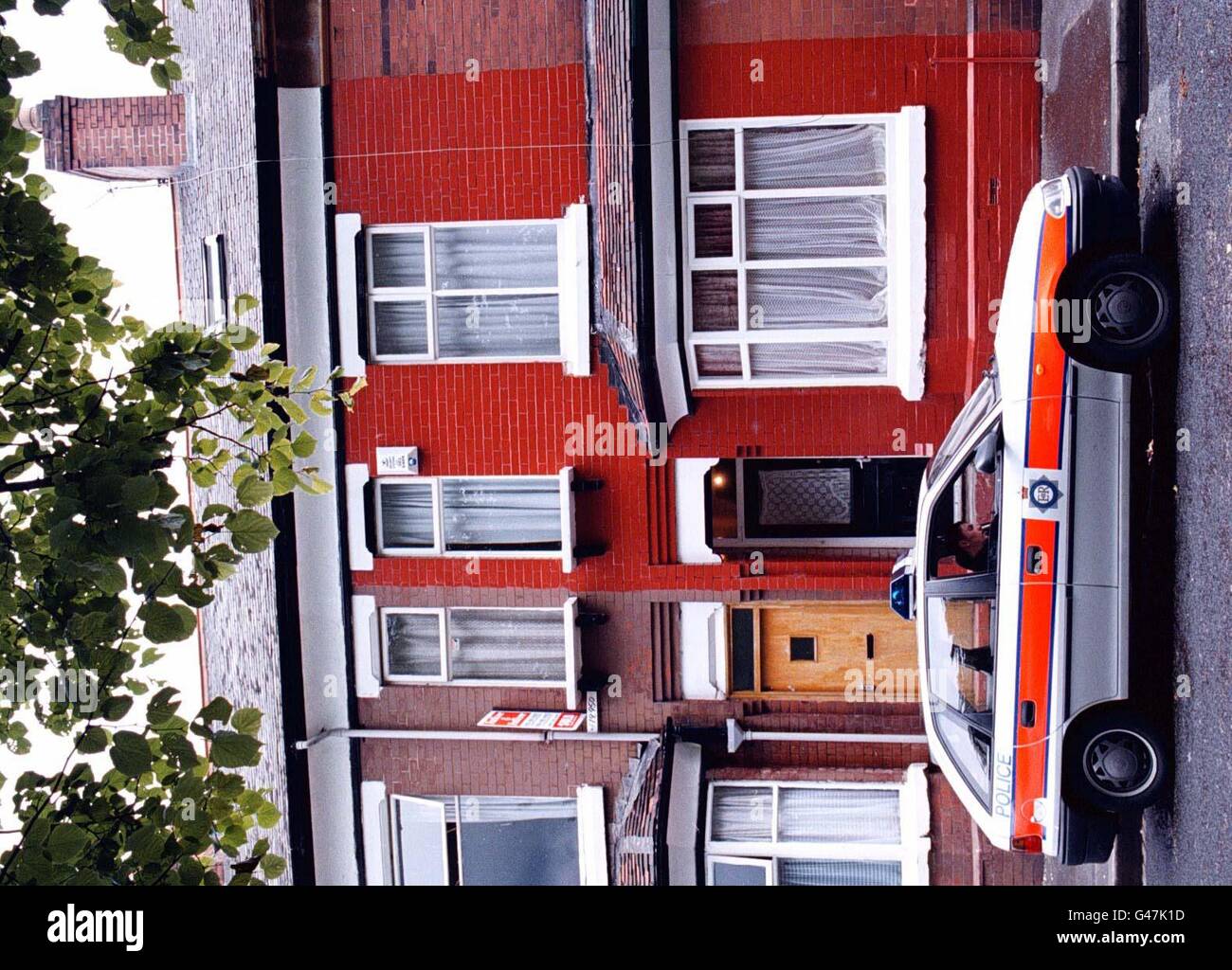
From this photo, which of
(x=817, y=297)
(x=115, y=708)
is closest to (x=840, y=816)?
(x=817, y=297)

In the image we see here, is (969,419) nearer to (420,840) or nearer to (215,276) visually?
(420,840)

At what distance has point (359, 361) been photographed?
10289 mm

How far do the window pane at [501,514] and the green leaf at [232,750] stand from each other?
507 cm

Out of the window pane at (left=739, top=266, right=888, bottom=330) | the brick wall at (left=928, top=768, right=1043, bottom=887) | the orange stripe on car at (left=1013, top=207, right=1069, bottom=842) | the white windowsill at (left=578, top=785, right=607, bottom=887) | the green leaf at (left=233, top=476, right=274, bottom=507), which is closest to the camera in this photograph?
the green leaf at (left=233, top=476, right=274, bottom=507)

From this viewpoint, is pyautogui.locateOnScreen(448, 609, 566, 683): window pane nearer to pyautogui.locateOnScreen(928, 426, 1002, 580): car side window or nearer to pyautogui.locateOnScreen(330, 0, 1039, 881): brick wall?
pyautogui.locateOnScreen(330, 0, 1039, 881): brick wall

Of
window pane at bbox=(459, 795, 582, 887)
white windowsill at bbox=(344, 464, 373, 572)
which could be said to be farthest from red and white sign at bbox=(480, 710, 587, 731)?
white windowsill at bbox=(344, 464, 373, 572)

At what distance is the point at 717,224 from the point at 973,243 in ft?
8.03

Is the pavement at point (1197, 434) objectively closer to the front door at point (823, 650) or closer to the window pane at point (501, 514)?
the front door at point (823, 650)

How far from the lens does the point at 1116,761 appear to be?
21.2ft

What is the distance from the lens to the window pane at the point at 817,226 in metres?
9.37

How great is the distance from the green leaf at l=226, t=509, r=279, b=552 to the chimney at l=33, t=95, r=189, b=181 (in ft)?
22.9

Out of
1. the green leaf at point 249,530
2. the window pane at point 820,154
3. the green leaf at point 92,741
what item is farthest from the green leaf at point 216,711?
the window pane at point 820,154

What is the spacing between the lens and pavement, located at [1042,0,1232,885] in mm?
6016

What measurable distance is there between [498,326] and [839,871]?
6794mm
